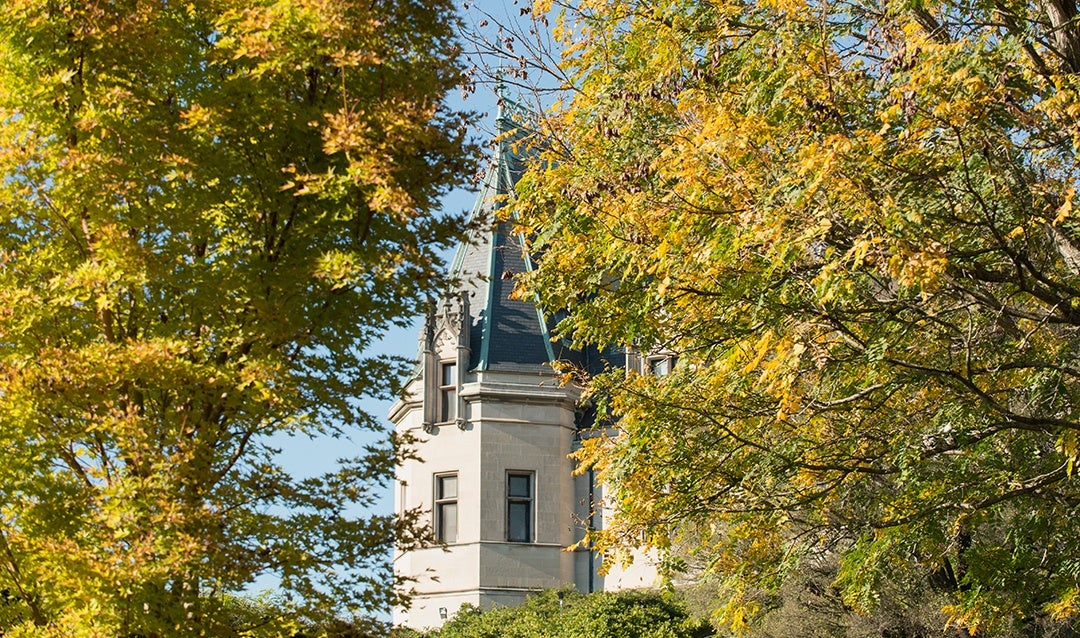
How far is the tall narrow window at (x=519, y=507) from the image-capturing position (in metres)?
31.4

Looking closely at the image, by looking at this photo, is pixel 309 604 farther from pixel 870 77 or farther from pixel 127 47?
pixel 870 77

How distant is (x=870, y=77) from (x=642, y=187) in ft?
7.19

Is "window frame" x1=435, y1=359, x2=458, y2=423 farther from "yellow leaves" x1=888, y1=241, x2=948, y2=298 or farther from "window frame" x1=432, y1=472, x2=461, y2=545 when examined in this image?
"yellow leaves" x1=888, y1=241, x2=948, y2=298

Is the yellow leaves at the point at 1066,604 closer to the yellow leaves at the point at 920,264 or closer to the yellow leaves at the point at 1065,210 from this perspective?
the yellow leaves at the point at 1065,210

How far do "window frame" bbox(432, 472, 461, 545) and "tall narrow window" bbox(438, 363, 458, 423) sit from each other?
1.39m

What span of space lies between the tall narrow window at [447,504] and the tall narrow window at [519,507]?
1.32 meters

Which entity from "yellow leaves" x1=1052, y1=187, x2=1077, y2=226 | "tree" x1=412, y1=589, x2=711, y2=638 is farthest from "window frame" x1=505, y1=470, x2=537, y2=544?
"yellow leaves" x1=1052, y1=187, x2=1077, y2=226

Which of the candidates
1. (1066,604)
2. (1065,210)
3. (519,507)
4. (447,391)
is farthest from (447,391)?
(1065,210)

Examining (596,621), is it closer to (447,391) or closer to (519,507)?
(519,507)

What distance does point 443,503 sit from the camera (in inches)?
1251

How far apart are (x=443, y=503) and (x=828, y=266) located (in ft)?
78.9

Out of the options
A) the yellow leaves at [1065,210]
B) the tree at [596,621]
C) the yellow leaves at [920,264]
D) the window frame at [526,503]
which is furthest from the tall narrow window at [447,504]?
the yellow leaves at [920,264]

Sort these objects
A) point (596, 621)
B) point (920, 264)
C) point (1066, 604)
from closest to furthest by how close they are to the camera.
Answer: point (920, 264)
point (1066, 604)
point (596, 621)

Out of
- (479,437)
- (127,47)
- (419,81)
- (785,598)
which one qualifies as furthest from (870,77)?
(479,437)
